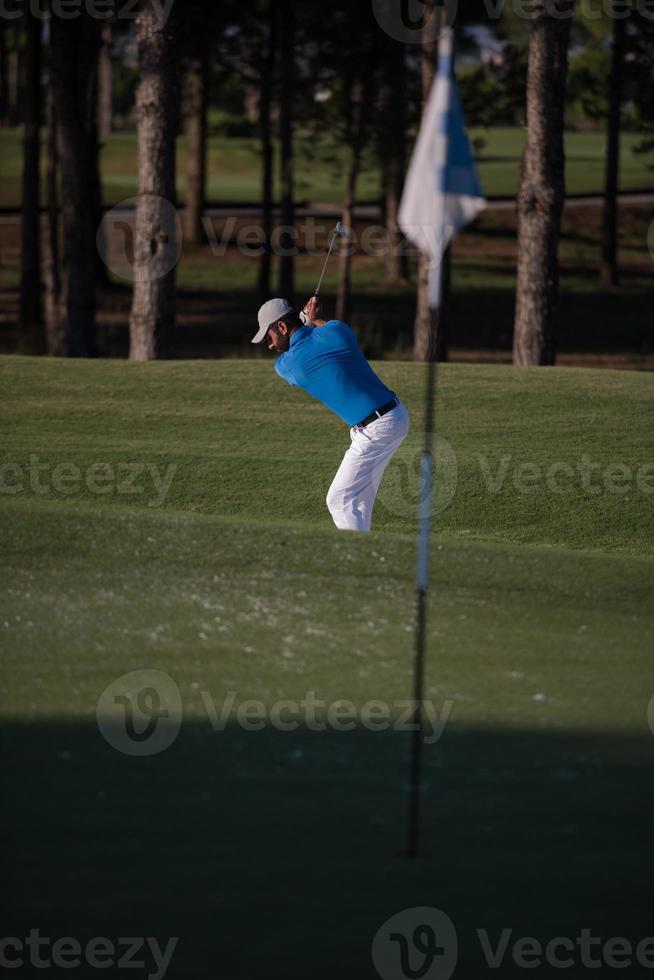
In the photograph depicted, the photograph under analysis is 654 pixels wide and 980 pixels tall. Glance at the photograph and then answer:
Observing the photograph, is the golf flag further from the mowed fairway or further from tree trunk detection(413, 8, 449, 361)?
tree trunk detection(413, 8, 449, 361)

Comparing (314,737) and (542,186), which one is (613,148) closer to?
(542,186)

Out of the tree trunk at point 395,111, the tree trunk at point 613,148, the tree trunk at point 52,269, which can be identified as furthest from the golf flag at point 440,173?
the tree trunk at point 613,148

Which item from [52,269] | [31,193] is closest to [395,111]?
[31,193]

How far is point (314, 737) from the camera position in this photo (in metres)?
6.31

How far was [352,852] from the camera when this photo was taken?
5.14m

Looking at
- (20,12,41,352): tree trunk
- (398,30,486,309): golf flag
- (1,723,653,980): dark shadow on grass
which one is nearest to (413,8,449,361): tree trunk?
(20,12,41,352): tree trunk

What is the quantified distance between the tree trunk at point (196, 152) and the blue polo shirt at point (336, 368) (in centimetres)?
2446

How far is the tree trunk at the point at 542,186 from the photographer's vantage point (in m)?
18.3

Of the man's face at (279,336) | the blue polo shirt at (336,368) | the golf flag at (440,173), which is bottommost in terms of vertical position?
the blue polo shirt at (336,368)

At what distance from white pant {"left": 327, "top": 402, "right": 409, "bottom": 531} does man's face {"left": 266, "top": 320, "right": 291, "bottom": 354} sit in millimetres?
860

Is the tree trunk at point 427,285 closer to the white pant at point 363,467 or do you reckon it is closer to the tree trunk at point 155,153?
the tree trunk at point 155,153

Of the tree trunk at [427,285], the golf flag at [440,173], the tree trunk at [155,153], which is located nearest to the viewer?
the golf flag at [440,173]

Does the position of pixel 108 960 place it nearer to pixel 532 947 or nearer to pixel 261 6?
pixel 532 947

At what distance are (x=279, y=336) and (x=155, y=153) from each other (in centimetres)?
870
